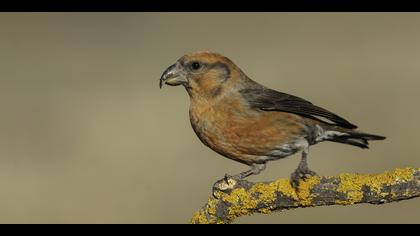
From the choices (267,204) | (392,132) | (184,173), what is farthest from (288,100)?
(392,132)

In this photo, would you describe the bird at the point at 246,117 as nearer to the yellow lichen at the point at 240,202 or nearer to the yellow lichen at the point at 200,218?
the yellow lichen at the point at 240,202

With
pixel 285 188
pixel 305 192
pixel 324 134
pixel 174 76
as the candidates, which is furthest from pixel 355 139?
pixel 305 192

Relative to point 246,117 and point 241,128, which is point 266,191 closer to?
point 241,128

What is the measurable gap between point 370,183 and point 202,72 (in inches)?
94.2

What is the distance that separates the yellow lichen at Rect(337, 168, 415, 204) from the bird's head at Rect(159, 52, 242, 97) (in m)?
2.20

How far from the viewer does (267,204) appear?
19.1 ft

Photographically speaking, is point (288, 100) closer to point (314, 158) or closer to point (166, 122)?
point (314, 158)

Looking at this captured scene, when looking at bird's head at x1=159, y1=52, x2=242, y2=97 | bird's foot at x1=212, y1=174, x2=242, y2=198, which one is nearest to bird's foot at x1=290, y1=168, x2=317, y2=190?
bird's foot at x1=212, y1=174, x2=242, y2=198

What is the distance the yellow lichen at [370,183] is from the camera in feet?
18.3

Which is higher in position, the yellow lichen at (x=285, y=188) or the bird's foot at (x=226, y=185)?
the bird's foot at (x=226, y=185)

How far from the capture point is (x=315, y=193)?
5.64 metres

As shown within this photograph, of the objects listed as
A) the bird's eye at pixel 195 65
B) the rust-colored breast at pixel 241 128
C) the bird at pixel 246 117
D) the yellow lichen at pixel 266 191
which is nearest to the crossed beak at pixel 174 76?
the bird at pixel 246 117

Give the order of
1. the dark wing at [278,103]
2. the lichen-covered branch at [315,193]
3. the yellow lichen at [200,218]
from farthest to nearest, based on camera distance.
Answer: the dark wing at [278,103] → the yellow lichen at [200,218] → the lichen-covered branch at [315,193]

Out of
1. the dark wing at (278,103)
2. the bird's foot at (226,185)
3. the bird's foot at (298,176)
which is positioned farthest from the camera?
the dark wing at (278,103)
